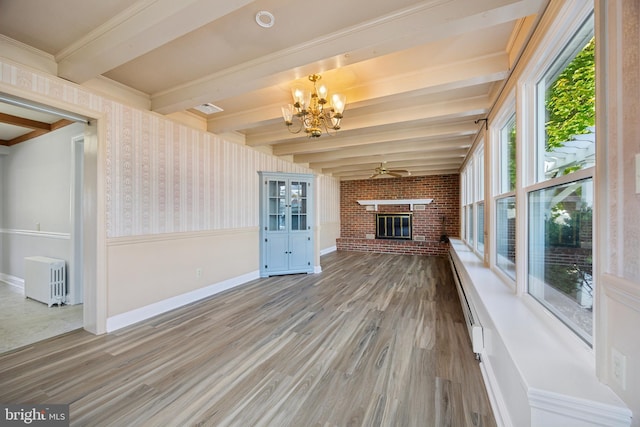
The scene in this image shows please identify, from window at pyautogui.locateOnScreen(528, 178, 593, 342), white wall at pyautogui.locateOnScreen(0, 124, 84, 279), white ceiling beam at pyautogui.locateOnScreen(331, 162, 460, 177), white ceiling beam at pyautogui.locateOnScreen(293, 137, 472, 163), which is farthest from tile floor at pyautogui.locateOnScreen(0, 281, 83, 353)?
white ceiling beam at pyautogui.locateOnScreen(331, 162, 460, 177)

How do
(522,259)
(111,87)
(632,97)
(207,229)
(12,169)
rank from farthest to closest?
(12,169), (207,229), (111,87), (522,259), (632,97)

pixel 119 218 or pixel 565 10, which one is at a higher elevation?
pixel 565 10

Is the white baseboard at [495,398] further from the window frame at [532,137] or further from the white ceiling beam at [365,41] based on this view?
the white ceiling beam at [365,41]

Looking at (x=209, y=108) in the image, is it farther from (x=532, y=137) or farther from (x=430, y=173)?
(x=430, y=173)

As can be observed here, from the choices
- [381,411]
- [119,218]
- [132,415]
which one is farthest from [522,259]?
[119,218]

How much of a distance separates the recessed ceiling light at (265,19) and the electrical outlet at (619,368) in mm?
2395

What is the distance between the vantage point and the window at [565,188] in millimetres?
1198

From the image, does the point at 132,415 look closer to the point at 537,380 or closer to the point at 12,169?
the point at 537,380

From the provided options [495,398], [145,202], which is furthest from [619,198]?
[145,202]

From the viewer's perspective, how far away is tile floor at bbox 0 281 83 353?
238 centimetres

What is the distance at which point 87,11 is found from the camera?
163 cm

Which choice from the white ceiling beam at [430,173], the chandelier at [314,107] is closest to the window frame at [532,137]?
the chandelier at [314,107]

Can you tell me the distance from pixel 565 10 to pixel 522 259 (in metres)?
1.53

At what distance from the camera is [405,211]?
24.7ft
